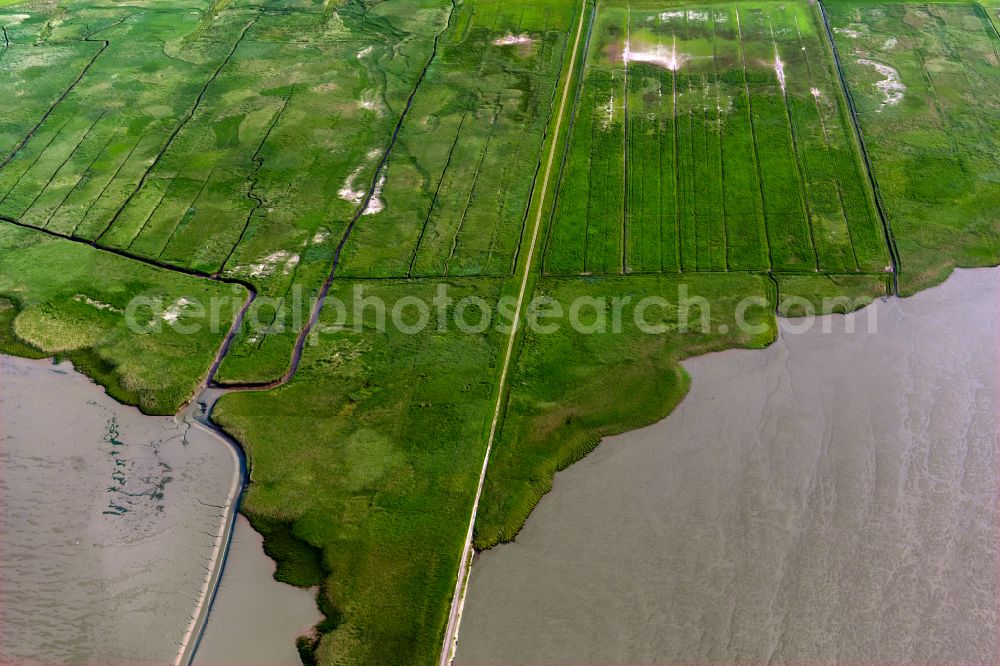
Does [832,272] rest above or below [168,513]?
above

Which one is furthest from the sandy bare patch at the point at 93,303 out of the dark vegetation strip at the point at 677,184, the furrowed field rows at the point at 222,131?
the dark vegetation strip at the point at 677,184

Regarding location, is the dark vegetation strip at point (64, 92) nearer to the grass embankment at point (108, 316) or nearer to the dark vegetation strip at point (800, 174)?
the grass embankment at point (108, 316)

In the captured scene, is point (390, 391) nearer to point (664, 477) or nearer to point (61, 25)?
point (664, 477)

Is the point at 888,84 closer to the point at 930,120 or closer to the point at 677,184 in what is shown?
the point at 930,120

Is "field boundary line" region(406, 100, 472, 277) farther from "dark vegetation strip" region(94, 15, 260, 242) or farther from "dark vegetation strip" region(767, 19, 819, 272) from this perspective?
"dark vegetation strip" region(767, 19, 819, 272)

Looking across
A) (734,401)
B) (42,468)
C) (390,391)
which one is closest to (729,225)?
(734,401)
